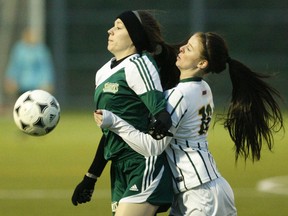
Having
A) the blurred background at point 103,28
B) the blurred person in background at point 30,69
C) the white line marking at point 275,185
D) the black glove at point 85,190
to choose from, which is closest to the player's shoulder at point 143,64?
the black glove at point 85,190

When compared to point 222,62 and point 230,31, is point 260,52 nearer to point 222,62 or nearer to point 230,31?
point 230,31

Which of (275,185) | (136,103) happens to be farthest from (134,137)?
(275,185)

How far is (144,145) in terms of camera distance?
19.6ft

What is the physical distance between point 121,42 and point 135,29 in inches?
4.7

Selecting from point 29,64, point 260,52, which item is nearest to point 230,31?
point 260,52

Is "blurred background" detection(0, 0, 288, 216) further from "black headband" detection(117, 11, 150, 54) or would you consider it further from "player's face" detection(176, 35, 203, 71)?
"player's face" detection(176, 35, 203, 71)

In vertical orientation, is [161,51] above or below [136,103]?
above

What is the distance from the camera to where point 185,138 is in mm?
6035

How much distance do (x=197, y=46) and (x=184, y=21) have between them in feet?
62.4

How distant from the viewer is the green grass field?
10.2 meters

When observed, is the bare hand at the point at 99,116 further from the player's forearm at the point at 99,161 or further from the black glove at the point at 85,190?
the black glove at the point at 85,190

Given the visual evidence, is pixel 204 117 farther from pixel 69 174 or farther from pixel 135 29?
pixel 69 174

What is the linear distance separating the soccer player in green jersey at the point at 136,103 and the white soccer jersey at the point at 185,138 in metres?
0.07

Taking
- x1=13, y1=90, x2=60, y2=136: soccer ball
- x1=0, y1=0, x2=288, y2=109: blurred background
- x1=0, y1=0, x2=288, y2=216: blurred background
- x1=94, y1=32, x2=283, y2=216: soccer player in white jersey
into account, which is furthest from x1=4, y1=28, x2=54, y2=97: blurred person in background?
x1=94, y1=32, x2=283, y2=216: soccer player in white jersey
